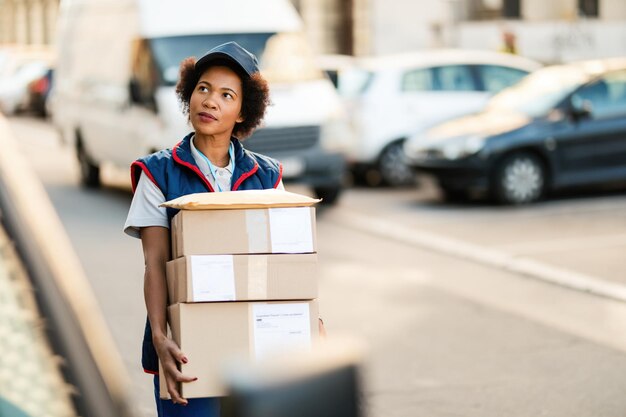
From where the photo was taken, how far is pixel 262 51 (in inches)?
550

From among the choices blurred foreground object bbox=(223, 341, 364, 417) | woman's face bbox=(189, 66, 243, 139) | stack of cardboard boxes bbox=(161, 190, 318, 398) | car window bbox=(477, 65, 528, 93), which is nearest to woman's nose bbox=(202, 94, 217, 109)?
woman's face bbox=(189, 66, 243, 139)

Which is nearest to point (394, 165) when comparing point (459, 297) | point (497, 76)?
point (497, 76)

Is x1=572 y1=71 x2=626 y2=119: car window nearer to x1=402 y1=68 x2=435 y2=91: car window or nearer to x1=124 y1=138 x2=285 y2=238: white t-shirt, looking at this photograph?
x1=402 y1=68 x2=435 y2=91: car window

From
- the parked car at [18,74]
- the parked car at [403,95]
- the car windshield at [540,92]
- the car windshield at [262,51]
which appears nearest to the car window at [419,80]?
the parked car at [403,95]

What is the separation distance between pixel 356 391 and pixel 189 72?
2.19 metres

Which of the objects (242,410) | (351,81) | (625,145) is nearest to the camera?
(242,410)

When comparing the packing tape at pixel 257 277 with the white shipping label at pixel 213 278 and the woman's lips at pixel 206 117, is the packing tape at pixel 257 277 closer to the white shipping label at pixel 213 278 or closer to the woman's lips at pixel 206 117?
the white shipping label at pixel 213 278

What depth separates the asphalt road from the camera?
6.50 metres

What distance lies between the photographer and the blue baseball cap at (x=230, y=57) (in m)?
3.45

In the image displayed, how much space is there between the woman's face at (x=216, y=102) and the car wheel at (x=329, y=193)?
10.5 metres

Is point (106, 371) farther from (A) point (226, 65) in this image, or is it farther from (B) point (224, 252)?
(A) point (226, 65)

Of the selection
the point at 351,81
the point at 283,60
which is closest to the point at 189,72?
the point at 283,60

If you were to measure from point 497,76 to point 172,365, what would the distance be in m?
14.0

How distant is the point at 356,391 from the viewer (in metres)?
1.46
